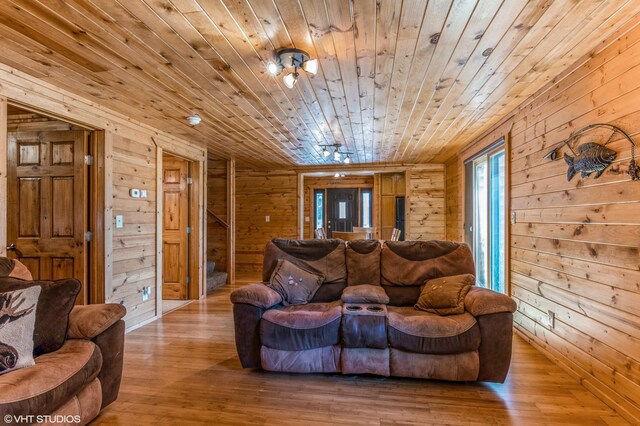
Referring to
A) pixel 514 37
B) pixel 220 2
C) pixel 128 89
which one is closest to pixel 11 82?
pixel 128 89

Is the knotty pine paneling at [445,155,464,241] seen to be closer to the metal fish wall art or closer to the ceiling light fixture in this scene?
the metal fish wall art

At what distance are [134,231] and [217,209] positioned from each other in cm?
245

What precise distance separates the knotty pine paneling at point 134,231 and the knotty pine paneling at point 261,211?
10.6ft

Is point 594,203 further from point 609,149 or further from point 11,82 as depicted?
point 11,82

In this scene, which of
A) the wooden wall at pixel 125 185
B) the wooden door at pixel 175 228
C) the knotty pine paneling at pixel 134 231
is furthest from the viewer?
the wooden door at pixel 175 228

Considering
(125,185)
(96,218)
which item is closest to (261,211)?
(125,185)

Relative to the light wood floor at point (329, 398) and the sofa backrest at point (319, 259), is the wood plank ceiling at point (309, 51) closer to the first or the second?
the sofa backrest at point (319, 259)

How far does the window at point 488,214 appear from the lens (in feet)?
13.3

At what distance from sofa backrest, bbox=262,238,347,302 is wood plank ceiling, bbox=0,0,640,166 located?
1.35m

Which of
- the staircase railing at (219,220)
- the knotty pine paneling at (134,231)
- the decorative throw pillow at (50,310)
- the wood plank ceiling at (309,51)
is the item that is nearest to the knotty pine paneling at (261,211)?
the staircase railing at (219,220)

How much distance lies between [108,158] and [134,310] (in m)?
1.64

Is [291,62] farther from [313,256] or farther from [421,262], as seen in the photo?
[421,262]

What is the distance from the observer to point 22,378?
1.48 m

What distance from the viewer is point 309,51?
2102mm
